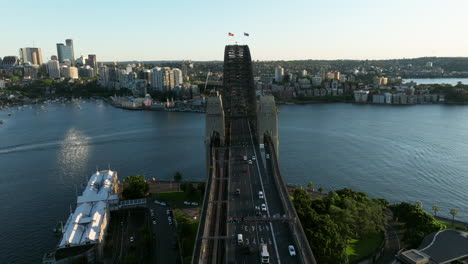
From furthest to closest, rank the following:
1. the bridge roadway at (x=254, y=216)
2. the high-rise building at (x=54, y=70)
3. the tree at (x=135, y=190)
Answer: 1. the high-rise building at (x=54, y=70)
2. the tree at (x=135, y=190)
3. the bridge roadway at (x=254, y=216)

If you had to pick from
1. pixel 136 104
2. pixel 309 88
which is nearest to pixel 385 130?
pixel 309 88

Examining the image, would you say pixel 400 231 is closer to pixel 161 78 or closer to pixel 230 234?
pixel 230 234

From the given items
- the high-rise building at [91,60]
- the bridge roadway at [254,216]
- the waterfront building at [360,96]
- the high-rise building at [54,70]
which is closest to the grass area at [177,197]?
the bridge roadway at [254,216]

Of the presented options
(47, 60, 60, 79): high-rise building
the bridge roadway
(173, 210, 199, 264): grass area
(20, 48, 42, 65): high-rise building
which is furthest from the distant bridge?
(20, 48, 42, 65): high-rise building

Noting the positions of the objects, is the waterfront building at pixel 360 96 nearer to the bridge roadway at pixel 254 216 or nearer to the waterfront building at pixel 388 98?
the waterfront building at pixel 388 98

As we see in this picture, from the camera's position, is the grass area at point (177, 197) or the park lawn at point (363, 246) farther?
the grass area at point (177, 197)

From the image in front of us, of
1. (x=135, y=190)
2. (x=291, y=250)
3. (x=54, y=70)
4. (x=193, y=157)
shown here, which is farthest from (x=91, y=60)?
(x=291, y=250)
